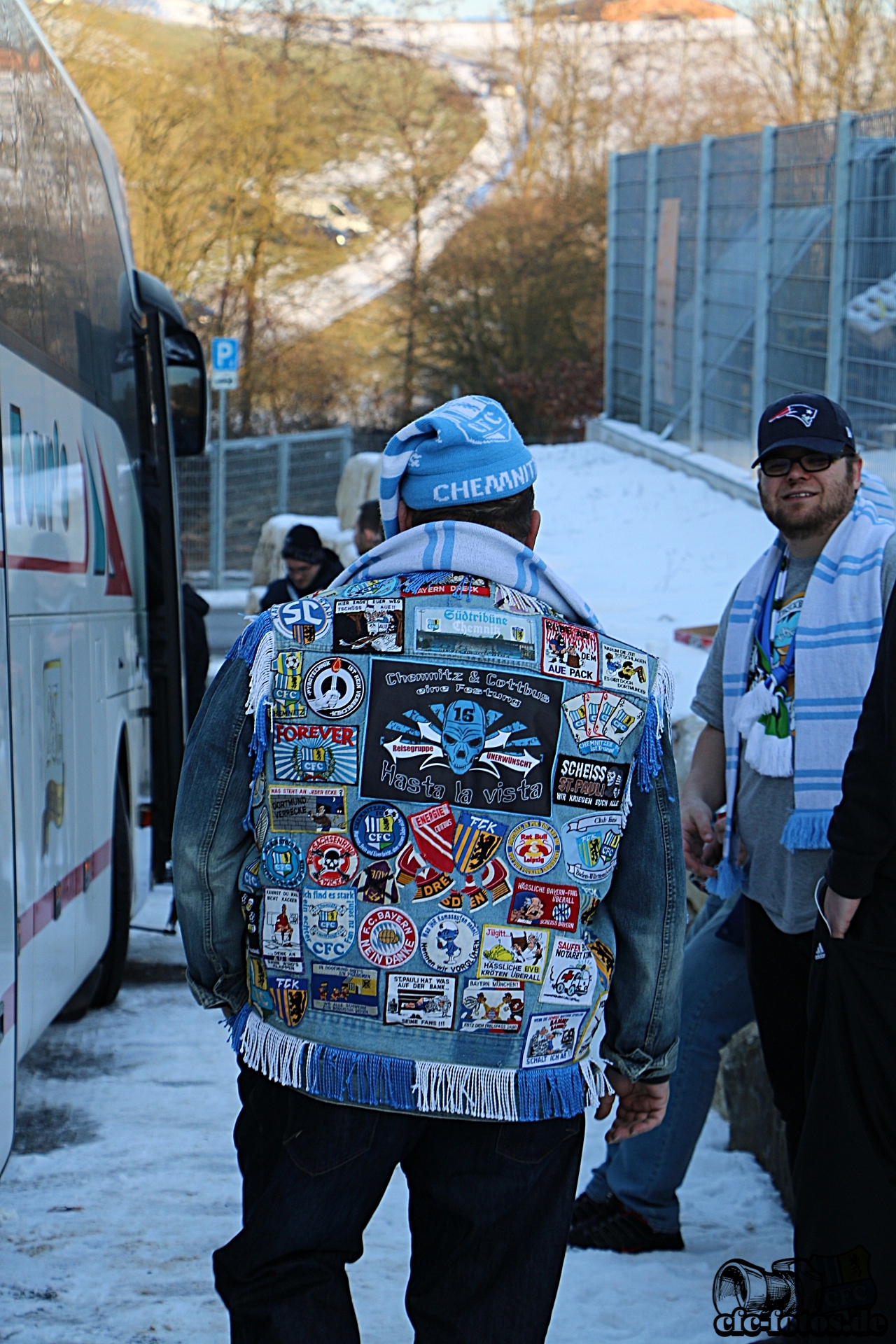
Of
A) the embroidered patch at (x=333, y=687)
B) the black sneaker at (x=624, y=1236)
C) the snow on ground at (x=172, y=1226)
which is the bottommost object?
the snow on ground at (x=172, y=1226)

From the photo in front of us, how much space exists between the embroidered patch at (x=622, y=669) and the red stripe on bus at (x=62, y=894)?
207 cm

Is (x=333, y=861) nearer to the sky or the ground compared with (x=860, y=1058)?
nearer to the sky

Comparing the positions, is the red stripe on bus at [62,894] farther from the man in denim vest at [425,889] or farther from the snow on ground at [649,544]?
the snow on ground at [649,544]

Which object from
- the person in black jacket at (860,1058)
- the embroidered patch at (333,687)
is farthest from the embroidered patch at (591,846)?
the person in black jacket at (860,1058)

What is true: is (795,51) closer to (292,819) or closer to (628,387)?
(628,387)

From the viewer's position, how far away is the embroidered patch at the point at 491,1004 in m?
2.10

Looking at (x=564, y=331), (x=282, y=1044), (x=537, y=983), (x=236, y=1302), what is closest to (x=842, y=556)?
(x=537, y=983)

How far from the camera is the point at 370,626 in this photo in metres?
2.12

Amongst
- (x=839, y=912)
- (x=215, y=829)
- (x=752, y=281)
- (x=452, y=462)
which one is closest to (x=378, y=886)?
(x=215, y=829)

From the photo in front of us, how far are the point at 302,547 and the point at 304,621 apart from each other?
17.6 feet

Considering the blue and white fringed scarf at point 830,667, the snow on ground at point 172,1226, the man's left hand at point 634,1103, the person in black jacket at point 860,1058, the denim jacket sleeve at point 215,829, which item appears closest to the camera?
the denim jacket sleeve at point 215,829

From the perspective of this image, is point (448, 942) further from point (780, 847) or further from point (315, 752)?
point (780, 847)

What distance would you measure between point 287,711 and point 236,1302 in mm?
828

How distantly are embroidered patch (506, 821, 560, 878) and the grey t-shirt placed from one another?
1.20 meters
